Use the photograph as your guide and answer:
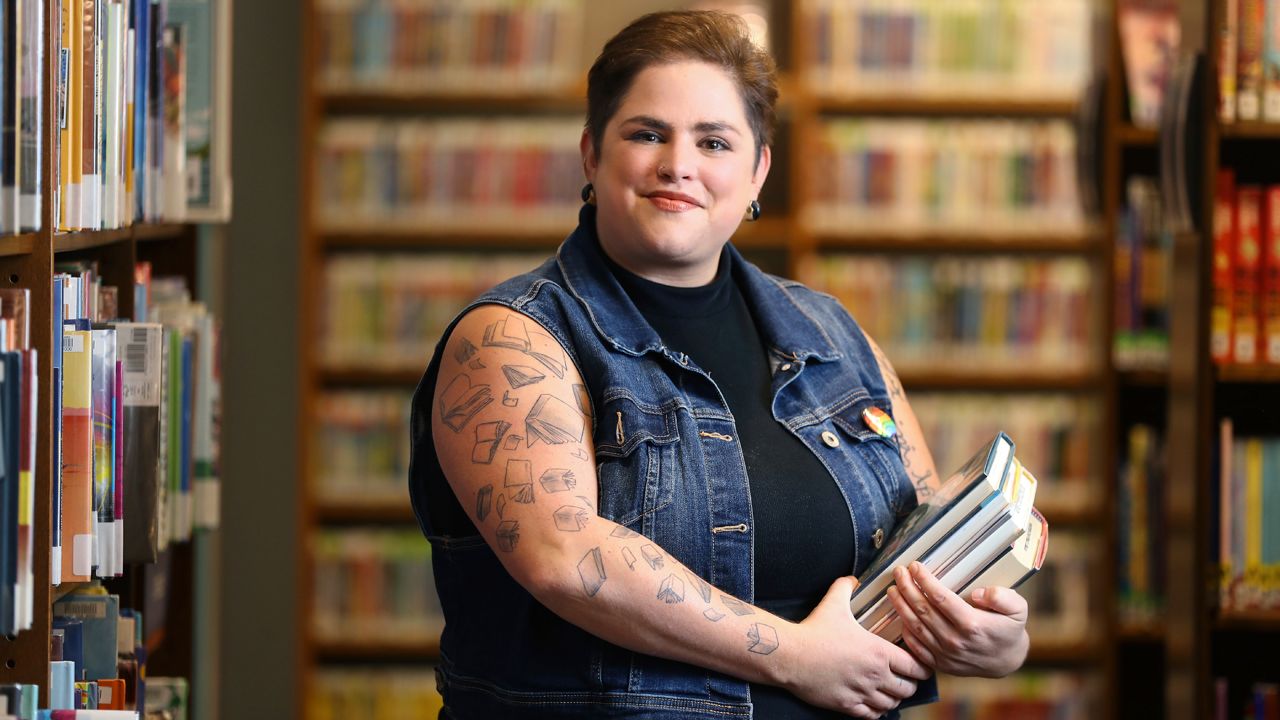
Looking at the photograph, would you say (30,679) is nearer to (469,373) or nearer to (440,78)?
(469,373)

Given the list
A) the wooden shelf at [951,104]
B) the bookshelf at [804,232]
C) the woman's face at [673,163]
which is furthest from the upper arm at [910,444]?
the wooden shelf at [951,104]

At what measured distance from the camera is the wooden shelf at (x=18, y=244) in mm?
1540

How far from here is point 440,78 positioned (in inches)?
161

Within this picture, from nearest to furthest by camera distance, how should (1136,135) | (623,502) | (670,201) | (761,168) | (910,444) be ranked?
(623,502) < (670,201) < (761,168) < (910,444) < (1136,135)

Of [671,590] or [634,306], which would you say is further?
[634,306]

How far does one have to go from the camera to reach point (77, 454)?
1669mm

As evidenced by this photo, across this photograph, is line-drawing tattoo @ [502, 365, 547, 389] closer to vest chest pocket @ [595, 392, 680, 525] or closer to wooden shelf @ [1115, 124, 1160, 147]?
vest chest pocket @ [595, 392, 680, 525]

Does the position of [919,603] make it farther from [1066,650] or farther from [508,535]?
[1066,650]

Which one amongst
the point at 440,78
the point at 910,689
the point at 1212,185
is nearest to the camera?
the point at 910,689

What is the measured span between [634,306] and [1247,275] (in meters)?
1.66

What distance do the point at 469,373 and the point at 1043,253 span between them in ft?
9.60

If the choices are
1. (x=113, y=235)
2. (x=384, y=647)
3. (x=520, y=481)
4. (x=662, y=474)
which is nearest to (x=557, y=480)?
(x=520, y=481)

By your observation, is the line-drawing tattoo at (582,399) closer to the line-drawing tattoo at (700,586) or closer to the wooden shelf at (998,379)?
the line-drawing tattoo at (700,586)

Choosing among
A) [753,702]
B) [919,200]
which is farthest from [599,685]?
[919,200]
